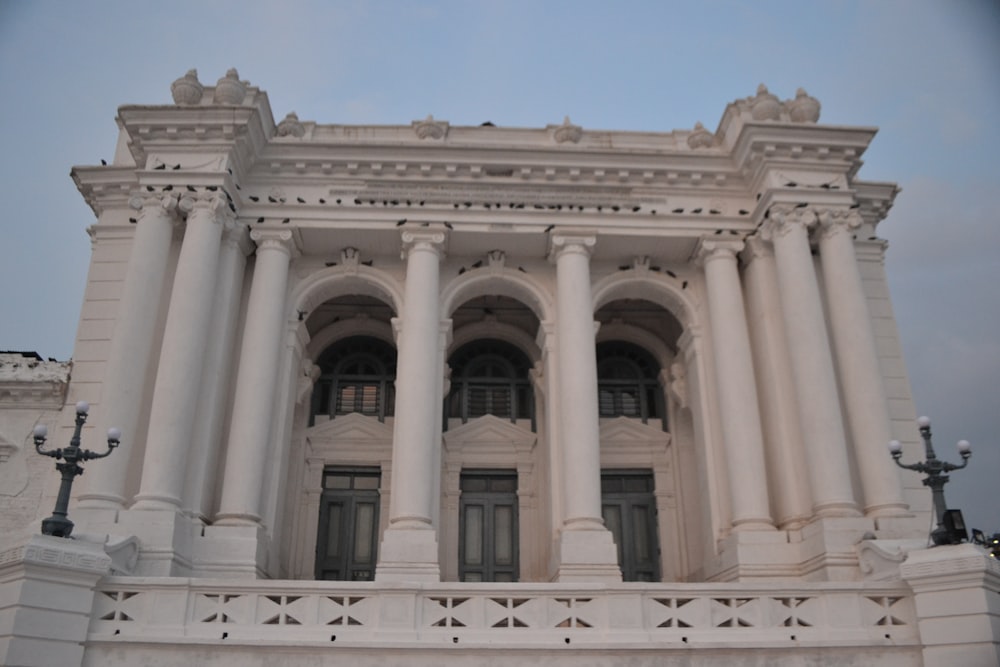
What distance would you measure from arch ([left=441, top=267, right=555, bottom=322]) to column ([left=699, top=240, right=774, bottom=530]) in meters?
4.37

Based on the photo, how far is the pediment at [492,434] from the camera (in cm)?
2498

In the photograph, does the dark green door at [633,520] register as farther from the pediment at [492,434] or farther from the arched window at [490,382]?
the arched window at [490,382]

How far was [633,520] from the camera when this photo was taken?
24.4 metres

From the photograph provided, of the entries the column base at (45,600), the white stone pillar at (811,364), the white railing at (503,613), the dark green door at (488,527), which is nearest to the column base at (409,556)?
the white railing at (503,613)

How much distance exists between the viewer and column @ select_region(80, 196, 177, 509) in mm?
18125

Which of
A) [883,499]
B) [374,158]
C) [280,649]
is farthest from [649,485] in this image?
[280,649]

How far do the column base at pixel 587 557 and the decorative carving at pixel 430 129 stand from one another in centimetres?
1115

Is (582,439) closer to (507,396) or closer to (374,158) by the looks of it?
(507,396)

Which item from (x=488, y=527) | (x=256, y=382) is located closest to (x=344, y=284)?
(x=256, y=382)

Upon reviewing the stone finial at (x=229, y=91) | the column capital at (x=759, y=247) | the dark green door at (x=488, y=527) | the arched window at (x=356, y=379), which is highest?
the stone finial at (x=229, y=91)

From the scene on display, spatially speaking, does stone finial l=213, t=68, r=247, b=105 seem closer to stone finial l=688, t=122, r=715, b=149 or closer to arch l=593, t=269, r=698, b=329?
arch l=593, t=269, r=698, b=329

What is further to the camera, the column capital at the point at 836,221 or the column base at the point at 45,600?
the column capital at the point at 836,221

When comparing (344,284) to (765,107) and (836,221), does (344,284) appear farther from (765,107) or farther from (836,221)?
(836,221)

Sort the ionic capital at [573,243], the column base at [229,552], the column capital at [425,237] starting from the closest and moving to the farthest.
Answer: the column base at [229,552], the column capital at [425,237], the ionic capital at [573,243]
